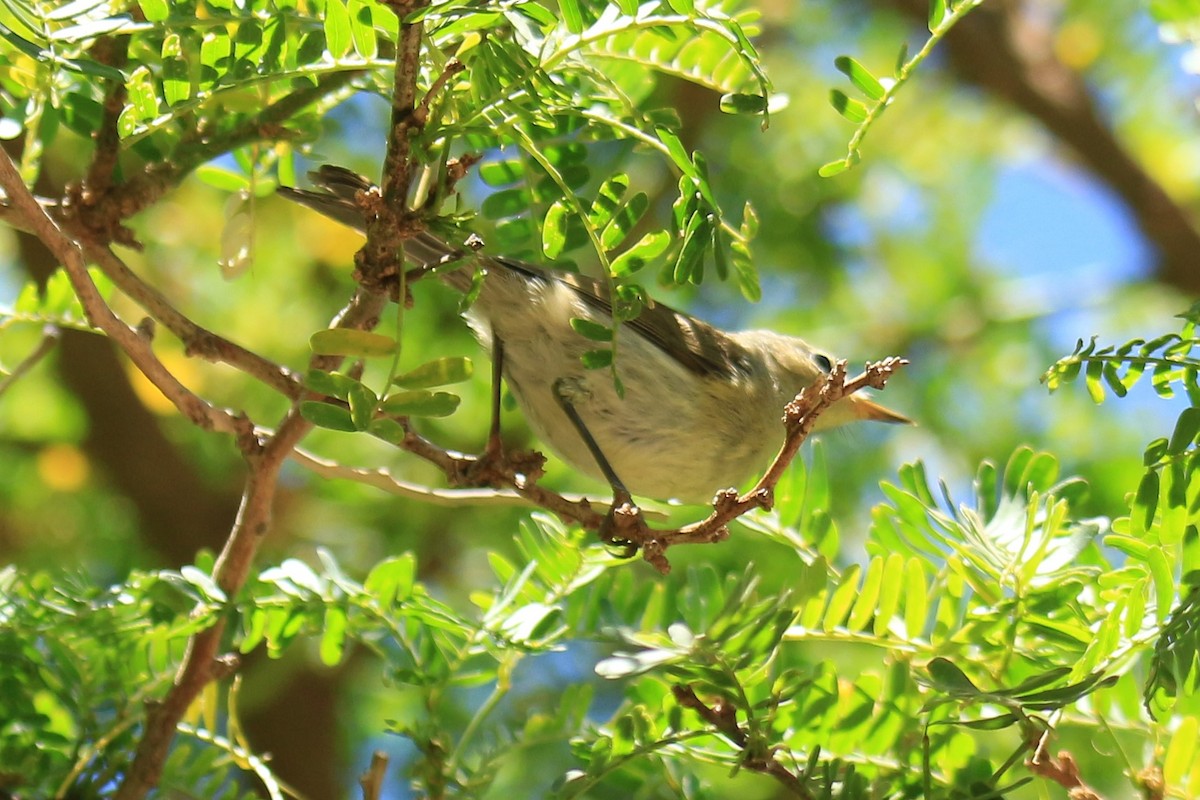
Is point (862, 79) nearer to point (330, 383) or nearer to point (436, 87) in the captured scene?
point (436, 87)

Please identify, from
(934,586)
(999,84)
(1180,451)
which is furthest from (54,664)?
(999,84)

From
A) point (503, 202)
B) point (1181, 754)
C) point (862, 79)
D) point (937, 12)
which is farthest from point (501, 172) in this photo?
point (1181, 754)

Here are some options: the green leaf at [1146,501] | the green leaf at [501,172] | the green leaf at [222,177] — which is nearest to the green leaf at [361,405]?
the green leaf at [501,172]

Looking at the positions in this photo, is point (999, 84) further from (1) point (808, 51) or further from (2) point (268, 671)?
(2) point (268, 671)

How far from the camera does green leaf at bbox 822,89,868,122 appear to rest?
152cm

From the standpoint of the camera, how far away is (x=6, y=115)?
6.18 ft

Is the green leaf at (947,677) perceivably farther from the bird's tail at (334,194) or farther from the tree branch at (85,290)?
the tree branch at (85,290)

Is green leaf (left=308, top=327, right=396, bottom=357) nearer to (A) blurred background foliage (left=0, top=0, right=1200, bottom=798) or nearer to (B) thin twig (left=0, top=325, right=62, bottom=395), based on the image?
(B) thin twig (left=0, top=325, right=62, bottom=395)

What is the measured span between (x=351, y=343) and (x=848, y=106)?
0.71m

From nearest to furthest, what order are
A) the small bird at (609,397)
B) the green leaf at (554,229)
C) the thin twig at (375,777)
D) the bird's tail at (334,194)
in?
the green leaf at (554,229), the thin twig at (375,777), the bird's tail at (334,194), the small bird at (609,397)

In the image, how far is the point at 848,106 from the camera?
154 cm

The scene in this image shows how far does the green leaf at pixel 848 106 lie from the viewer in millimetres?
1524

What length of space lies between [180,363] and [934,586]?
8.87 ft

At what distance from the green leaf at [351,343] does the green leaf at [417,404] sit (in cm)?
6
